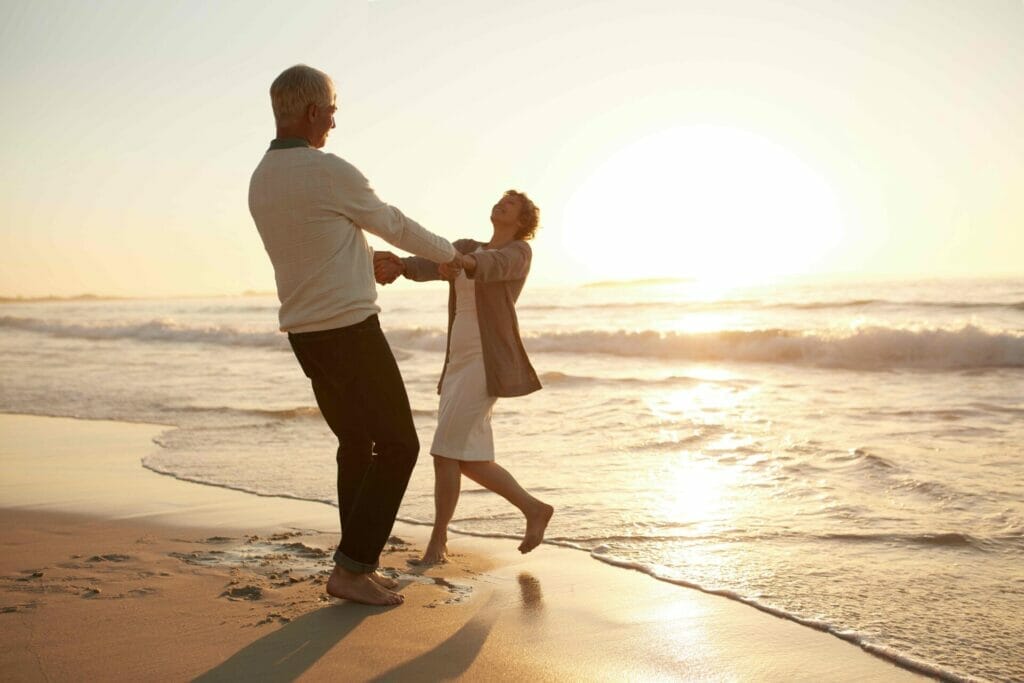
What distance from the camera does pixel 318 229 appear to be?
3.33 metres

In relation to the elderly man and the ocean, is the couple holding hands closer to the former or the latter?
the elderly man

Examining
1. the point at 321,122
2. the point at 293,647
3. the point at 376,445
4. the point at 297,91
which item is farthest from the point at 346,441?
the point at 297,91

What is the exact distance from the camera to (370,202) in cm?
335

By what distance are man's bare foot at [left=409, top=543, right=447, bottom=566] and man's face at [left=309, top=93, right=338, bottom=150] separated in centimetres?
195

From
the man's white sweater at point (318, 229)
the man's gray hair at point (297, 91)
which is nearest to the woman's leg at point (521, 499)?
the man's white sweater at point (318, 229)

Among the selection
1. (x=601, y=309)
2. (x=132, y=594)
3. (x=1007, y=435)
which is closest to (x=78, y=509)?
(x=132, y=594)

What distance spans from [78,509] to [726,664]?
3930mm

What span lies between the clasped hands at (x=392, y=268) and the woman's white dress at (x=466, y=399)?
0.28 meters

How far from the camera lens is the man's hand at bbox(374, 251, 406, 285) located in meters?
4.21

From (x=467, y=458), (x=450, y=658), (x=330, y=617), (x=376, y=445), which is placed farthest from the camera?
(x=467, y=458)

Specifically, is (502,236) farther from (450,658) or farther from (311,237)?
(450,658)

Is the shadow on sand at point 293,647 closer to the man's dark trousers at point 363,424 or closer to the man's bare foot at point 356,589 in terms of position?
the man's bare foot at point 356,589

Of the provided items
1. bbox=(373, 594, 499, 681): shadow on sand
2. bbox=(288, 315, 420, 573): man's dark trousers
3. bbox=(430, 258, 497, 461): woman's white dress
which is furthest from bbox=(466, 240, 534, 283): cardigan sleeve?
bbox=(373, 594, 499, 681): shadow on sand

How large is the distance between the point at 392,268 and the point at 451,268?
1.31 feet
